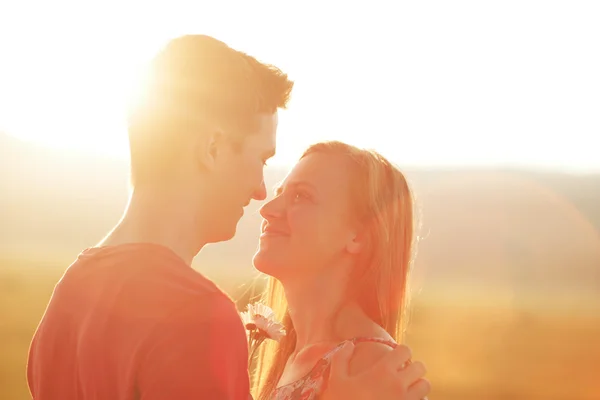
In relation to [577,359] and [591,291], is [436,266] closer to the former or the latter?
[591,291]

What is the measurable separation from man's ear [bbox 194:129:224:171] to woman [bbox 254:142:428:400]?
158 centimetres

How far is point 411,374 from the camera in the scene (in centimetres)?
357

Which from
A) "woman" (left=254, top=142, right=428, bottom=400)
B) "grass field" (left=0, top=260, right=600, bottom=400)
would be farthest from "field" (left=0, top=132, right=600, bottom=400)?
"woman" (left=254, top=142, right=428, bottom=400)

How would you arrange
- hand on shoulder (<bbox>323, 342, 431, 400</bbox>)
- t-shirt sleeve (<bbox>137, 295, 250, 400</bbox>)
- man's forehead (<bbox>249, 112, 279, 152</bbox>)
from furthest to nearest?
hand on shoulder (<bbox>323, 342, 431, 400</bbox>) < man's forehead (<bbox>249, 112, 279, 152</bbox>) < t-shirt sleeve (<bbox>137, 295, 250, 400</bbox>)

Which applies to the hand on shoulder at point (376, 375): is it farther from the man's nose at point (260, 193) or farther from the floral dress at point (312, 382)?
the man's nose at point (260, 193)

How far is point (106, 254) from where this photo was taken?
8.04 feet

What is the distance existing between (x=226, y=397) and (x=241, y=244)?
292 feet

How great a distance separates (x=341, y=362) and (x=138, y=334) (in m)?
1.62

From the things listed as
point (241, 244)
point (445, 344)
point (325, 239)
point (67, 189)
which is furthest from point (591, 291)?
point (325, 239)

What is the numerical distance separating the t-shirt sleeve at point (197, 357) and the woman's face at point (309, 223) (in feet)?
6.09

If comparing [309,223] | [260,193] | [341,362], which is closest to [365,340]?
[341,362]

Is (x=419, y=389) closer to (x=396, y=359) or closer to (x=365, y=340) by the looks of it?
(x=396, y=359)

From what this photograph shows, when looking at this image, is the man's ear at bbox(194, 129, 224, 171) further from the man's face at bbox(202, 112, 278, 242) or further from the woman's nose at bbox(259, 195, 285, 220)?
the woman's nose at bbox(259, 195, 285, 220)

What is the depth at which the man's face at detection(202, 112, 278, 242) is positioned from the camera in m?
2.61
